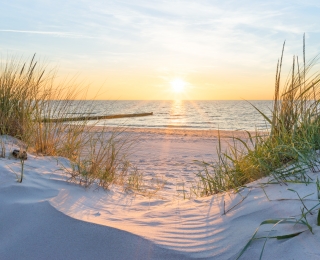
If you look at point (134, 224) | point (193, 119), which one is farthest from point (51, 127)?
point (193, 119)

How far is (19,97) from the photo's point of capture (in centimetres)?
430

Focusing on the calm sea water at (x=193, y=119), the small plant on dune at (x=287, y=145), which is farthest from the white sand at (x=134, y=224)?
the calm sea water at (x=193, y=119)

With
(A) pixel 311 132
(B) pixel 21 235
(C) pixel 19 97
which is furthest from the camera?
(C) pixel 19 97

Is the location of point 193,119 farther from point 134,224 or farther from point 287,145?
point 134,224

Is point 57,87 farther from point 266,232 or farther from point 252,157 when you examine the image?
point 266,232

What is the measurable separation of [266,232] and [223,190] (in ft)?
3.43

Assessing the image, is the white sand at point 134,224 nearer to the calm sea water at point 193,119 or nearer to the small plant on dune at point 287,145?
the small plant on dune at point 287,145

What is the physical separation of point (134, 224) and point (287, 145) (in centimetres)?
124

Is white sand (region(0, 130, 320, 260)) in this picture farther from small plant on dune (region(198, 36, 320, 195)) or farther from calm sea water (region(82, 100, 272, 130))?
calm sea water (region(82, 100, 272, 130))

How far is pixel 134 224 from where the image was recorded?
196cm

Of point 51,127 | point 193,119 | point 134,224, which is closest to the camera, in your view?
point 134,224

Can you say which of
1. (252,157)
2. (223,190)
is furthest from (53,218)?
(252,157)

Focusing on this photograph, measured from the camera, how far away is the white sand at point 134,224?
5.14ft

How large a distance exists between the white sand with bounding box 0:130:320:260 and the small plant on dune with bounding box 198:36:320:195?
16 cm
